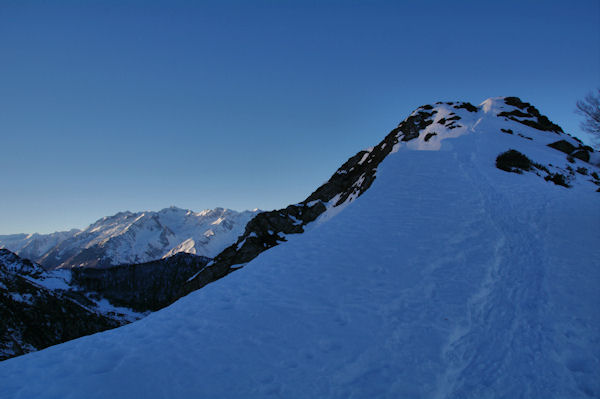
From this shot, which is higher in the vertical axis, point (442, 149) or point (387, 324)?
point (442, 149)

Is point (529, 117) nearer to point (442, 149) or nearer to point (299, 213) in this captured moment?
point (442, 149)

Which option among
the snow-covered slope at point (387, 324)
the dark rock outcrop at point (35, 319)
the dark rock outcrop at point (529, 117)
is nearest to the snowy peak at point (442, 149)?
the dark rock outcrop at point (529, 117)

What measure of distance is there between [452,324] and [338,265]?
191 inches

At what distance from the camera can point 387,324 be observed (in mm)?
7449

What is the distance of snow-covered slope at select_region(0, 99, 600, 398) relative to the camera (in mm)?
5691

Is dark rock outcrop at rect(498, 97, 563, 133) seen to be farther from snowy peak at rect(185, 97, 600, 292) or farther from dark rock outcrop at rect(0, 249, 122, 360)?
dark rock outcrop at rect(0, 249, 122, 360)

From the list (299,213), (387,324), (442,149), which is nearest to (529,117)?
(442,149)

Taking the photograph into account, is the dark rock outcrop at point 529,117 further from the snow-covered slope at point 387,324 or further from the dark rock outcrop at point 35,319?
the dark rock outcrop at point 35,319

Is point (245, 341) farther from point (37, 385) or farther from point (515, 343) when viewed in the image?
point (515, 343)

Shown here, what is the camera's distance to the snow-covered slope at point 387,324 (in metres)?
5.69

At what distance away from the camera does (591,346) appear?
6.03 metres

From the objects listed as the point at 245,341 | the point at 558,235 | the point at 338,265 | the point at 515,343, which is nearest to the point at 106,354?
the point at 245,341

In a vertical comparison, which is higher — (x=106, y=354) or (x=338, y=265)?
(x=338, y=265)

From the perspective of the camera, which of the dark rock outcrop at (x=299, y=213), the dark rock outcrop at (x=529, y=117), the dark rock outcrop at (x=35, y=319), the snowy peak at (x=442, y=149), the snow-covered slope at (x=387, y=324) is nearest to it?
the snow-covered slope at (x=387, y=324)
